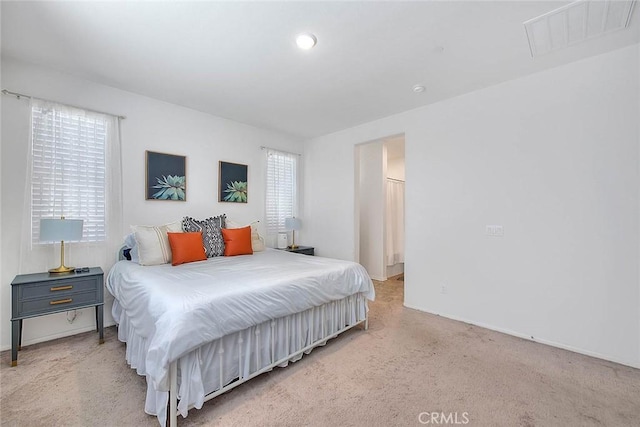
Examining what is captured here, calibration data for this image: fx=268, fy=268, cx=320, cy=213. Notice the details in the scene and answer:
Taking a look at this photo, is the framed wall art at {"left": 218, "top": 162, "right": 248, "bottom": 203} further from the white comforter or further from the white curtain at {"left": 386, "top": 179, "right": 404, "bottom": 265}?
the white curtain at {"left": 386, "top": 179, "right": 404, "bottom": 265}

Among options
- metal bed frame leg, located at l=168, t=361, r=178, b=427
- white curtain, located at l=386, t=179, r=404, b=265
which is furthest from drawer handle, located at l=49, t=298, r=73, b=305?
white curtain, located at l=386, t=179, r=404, b=265

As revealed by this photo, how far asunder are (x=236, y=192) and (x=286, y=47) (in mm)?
2297

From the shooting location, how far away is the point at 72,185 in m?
2.69

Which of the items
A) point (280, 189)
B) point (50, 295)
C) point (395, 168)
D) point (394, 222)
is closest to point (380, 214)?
point (394, 222)

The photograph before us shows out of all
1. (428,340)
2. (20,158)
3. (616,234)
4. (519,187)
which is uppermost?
(20,158)

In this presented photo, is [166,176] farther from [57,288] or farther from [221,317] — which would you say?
[221,317]

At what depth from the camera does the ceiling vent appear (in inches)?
70.6

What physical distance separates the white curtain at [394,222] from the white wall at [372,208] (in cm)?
27

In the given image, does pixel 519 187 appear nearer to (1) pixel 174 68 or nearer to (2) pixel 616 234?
(2) pixel 616 234

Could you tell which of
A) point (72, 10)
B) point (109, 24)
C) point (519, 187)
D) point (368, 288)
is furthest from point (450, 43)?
point (72, 10)

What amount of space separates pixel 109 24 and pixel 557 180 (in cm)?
397

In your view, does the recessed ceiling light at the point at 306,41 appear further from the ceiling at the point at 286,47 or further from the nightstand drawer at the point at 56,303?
the nightstand drawer at the point at 56,303

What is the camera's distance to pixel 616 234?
2264mm

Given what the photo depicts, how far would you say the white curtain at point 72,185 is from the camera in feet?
8.23
